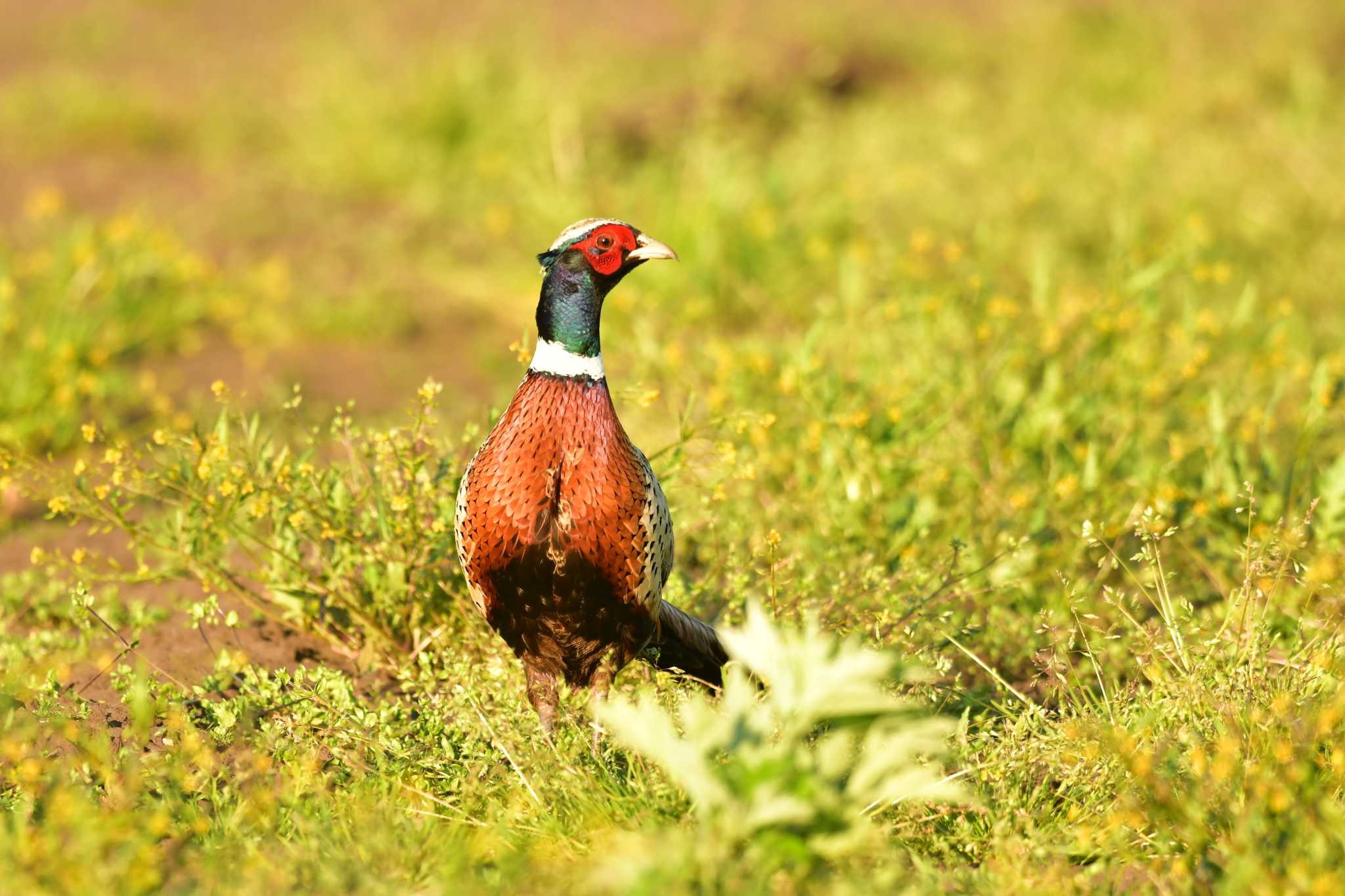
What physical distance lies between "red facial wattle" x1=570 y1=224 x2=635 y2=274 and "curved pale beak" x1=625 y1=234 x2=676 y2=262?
0.02 meters

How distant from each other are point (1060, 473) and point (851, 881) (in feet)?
7.47

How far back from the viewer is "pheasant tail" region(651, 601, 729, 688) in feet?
10.8

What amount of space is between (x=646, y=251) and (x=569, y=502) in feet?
1.91

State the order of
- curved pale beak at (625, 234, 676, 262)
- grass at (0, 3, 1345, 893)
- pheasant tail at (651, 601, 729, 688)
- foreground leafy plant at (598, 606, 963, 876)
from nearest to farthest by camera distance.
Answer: foreground leafy plant at (598, 606, 963, 876)
grass at (0, 3, 1345, 893)
curved pale beak at (625, 234, 676, 262)
pheasant tail at (651, 601, 729, 688)

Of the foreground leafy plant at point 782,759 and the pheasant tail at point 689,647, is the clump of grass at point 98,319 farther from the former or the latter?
the foreground leafy plant at point 782,759

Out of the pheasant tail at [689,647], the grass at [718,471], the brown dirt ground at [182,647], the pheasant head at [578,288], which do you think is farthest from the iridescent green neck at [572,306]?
the brown dirt ground at [182,647]

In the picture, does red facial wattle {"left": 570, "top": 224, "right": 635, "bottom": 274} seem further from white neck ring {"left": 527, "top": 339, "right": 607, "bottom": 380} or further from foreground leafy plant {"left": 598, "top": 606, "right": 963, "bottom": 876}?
foreground leafy plant {"left": 598, "top": 606, "right": 963, "bottom": 876}

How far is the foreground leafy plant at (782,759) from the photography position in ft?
7.36

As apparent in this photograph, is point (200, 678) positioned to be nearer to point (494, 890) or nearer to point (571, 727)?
point (571, 727)

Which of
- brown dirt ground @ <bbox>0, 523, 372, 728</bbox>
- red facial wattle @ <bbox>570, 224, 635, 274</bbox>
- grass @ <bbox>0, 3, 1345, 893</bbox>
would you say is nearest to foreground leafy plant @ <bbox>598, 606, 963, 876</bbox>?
grass @ <bbox>0, 3, 1345, 893</bbox>

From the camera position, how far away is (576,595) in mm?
3012

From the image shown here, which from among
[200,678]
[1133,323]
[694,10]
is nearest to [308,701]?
[200,678]

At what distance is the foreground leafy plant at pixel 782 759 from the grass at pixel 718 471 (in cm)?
1

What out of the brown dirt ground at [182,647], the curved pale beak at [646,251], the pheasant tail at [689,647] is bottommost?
the brown dirt ground at [182,647]
